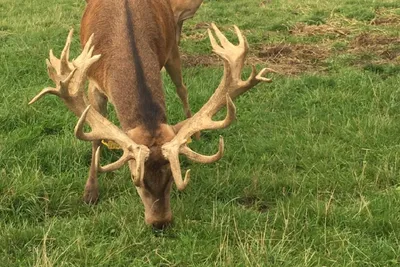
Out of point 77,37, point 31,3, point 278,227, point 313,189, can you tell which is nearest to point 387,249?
point 278,227

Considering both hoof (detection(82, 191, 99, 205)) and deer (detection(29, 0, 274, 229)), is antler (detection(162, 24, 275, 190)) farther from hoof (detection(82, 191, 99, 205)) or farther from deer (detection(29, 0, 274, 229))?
hoof (detection(82, 191, 99, 205))

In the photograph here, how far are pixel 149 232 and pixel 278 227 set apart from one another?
954 mm

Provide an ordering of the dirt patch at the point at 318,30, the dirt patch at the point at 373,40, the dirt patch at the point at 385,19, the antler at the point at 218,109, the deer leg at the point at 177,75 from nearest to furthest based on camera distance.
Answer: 1. the antler at the point at 218,109
2. the deer leg at the point at 177,75
3. the dirt patch at the point at 373,40
4. the dirt patch at the point at 318,30
5. the dirt patch at the point at 385,19

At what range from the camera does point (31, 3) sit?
480 inches

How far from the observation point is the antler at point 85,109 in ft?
12.5

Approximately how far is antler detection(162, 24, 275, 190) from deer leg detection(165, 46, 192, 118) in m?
1.97

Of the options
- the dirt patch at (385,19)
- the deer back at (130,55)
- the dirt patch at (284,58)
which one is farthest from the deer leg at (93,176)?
the dirt patch at (385,19)

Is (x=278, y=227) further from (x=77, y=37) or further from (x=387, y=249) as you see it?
(x=77, y=37)

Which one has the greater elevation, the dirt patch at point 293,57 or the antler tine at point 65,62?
the antler tine at point 65,62

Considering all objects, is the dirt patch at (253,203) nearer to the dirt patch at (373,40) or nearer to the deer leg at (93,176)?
the deer leg at (93,176)

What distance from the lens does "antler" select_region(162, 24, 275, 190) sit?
3863 mm

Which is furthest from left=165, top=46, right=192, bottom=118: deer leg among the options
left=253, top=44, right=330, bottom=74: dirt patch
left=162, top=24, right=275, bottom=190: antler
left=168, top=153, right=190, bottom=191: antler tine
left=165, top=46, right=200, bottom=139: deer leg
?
left=168, top=153, right=190, bottom=191: antler tine

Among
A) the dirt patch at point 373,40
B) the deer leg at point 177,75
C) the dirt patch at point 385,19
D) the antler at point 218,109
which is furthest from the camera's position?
the dirt patch at point 385,19

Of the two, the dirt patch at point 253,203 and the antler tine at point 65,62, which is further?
the dirt patch at point 253,203
